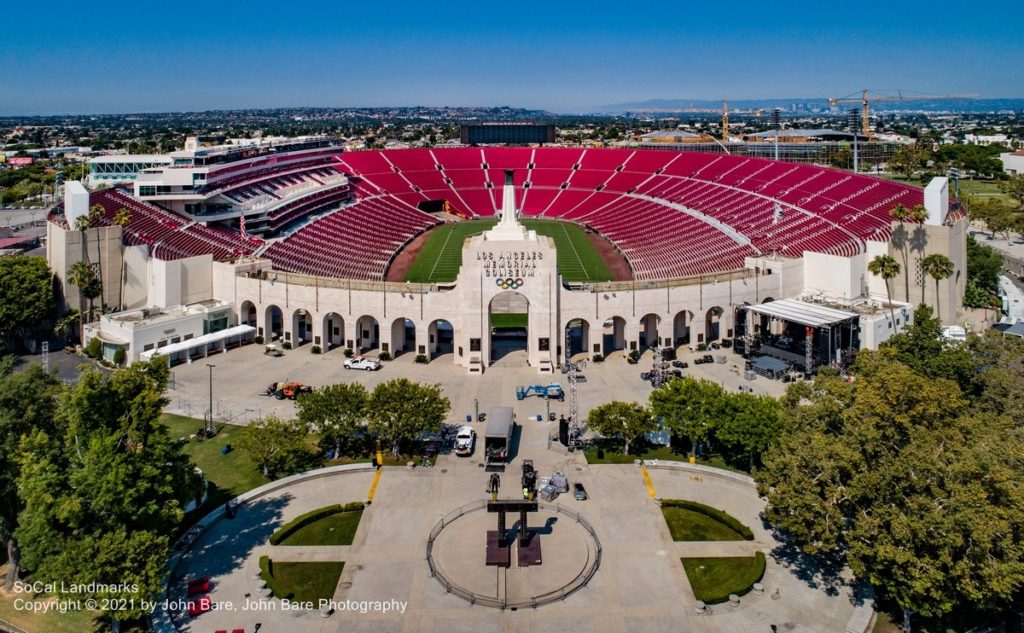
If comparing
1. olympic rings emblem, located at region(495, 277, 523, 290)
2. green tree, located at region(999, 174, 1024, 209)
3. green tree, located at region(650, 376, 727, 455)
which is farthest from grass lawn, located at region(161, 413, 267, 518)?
green tree, located at region(999, 174, 1024, 209)

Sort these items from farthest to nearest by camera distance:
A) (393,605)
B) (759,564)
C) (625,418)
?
(625,418)
(759,564)
(393,605)

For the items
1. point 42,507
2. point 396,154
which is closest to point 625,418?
point 42,507

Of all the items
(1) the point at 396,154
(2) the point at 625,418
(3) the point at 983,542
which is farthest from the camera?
(1) the point at 396,154

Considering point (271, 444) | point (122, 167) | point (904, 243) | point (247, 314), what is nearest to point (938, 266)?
point (904, 243)

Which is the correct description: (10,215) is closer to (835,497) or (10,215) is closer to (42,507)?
(42,507)

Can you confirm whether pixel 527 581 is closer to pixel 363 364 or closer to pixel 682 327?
pixel 363 364

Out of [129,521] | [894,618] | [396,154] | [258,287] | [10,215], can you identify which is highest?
[396,154]

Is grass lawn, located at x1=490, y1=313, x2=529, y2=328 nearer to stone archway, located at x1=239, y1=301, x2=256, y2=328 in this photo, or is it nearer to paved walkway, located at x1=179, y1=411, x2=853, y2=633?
stone archway, located at x1=239, y1=301, x2=256, y2=328
